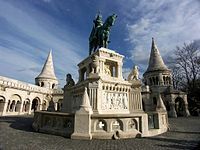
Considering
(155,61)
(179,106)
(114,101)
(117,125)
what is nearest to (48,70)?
(155,61)

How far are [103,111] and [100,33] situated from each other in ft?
20.9

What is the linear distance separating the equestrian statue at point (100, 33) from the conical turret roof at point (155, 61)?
24785mm

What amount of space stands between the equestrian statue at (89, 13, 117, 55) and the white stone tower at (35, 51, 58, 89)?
31817 mm

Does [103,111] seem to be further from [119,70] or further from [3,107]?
[3,107]

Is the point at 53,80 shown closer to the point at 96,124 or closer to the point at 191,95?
the point at 191,95

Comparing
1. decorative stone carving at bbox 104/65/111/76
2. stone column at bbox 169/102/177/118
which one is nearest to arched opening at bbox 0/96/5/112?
decorative stone carving at bbox 104/65/111/76

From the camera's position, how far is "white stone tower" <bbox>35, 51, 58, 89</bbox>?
4147 centimetres

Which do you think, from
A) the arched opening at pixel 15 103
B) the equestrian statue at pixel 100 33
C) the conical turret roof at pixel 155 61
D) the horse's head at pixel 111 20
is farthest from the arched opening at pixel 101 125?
the conical turret roof at pixel 155 61

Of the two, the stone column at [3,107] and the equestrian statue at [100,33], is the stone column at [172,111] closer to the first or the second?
the equestrian statue at [100,33]

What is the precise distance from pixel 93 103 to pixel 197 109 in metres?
31.1

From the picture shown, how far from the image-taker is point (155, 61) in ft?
119

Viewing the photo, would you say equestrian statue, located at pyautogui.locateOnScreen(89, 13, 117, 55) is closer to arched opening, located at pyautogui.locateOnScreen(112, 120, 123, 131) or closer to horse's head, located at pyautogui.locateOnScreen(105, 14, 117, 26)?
horse's head, located at pyautogui.locateOnScreen(105, 14, 117, 26)

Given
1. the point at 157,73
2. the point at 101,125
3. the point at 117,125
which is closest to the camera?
the point at 101,125

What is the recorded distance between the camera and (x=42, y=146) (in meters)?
5.23
